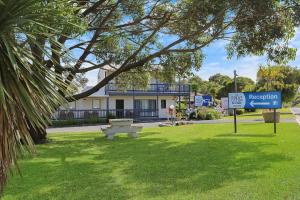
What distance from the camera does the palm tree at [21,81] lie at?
171 inches

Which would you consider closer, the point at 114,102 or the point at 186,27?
the point at 186,27

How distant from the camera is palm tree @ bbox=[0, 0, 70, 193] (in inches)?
171

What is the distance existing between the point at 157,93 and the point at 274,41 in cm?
3317

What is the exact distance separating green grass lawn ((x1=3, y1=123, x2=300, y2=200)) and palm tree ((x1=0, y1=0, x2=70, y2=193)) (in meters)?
2.83

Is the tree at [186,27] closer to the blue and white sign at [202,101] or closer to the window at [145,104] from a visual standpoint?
the blue and white sign at [202,101]

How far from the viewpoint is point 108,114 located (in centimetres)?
4222

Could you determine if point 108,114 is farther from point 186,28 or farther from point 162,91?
point 186,28

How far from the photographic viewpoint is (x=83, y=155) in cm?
1305

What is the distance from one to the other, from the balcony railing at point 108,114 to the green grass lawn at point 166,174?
2614 cm

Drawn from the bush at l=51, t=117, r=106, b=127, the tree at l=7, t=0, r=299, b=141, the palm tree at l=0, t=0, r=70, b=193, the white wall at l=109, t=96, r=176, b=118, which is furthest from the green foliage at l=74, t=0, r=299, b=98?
the white wall at l=109, t=96, r=176, b=118

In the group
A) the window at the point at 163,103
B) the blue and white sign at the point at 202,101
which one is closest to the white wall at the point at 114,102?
the window at the point at 163,103

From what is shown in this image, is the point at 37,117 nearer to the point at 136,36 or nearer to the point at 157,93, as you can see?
the point at 136,36

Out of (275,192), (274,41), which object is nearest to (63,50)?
(275,192)

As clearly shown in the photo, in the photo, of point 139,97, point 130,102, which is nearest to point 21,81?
point 130,102
